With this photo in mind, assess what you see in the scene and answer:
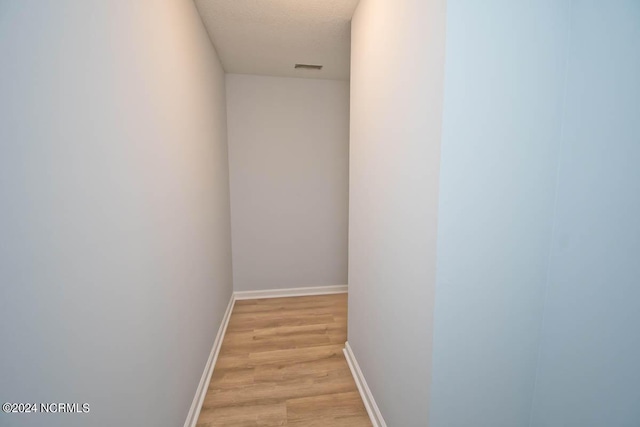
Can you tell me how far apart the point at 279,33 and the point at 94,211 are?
2065mm

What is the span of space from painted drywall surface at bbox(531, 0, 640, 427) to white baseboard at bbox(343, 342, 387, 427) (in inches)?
34.1

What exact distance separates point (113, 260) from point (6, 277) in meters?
0.34

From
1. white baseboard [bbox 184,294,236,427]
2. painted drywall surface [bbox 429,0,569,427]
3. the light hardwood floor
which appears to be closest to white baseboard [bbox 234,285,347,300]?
the light hardwood floor

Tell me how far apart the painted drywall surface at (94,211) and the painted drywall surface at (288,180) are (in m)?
1.64

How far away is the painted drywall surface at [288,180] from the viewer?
128 inches

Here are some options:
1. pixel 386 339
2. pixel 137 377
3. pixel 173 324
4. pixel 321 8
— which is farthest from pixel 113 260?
pixel 321 8

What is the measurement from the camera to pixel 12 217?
58 cm

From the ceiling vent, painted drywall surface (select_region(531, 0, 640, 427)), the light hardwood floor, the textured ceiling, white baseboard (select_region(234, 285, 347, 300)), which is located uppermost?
the ceiling vent

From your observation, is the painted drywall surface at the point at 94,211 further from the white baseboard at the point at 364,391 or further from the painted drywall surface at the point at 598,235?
the painted drywall surface at the point at 598,235

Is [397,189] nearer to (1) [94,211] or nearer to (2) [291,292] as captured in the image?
(1) [94,211]

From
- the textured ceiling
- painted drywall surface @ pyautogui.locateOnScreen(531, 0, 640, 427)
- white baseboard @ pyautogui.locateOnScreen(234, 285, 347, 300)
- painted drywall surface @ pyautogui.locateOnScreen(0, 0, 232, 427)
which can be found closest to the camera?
painted drywall surface @ pyautogui.locateOnScreen(0, 0, 232, 427)

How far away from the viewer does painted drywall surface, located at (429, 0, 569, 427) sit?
958 millimetres

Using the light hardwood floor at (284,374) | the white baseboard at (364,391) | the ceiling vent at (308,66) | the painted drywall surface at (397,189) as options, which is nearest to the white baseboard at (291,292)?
the light hardwood floor at (284,374)

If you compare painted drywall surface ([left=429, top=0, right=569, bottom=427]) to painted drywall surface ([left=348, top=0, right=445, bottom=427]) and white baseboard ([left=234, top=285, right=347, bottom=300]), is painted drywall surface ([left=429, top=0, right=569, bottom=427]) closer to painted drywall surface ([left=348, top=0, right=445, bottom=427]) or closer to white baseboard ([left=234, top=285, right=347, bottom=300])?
painted drywall surface ([left=348, top=0, right=445, bottom=427])
